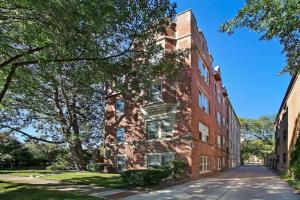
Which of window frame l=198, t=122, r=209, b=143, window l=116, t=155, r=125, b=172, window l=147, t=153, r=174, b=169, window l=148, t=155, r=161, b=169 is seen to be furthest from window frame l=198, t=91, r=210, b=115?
window l=116, t=155, r=125, b=172

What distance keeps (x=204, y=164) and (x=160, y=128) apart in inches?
218

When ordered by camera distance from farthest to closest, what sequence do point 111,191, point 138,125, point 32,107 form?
1. point 138,125
2. point 32,107
3. point 111,191

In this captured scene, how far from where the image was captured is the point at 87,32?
32.8ft

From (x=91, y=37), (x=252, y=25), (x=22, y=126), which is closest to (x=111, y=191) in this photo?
(x=91, y=37)

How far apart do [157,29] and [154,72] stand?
2.60 meters

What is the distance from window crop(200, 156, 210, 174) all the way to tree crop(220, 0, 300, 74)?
14.7 m

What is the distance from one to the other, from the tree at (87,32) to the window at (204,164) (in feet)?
41.8

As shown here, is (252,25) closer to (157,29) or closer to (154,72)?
(157,29)

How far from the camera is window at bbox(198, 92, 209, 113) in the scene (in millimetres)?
26284

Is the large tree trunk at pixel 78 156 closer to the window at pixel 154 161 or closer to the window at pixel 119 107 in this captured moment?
the window at pixel 119 107

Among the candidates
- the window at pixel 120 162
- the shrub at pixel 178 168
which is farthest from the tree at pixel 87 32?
the window at pixel 120 162

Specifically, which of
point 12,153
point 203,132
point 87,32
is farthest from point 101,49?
point 12,153

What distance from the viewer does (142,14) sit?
38.3 ft

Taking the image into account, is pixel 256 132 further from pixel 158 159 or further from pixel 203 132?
pixel 158 159
